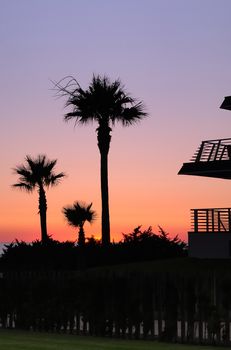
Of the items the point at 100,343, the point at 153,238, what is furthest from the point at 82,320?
the point at 153,238

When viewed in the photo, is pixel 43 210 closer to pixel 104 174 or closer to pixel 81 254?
pixel 104 174

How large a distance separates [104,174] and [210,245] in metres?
13.5

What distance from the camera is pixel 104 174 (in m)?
61.0

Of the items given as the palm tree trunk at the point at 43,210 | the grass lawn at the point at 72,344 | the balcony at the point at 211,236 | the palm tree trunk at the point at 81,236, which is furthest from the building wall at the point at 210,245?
the grass lawn at the point at 72,344

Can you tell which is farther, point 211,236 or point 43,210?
point 43,210

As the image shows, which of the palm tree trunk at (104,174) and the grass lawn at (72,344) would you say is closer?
the grass lawn at (72,344)

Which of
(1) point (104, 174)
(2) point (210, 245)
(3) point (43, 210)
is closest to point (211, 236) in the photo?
(2) point (210, 245)

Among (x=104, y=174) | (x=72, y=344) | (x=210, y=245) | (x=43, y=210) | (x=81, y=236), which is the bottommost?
(x=72, y=344)

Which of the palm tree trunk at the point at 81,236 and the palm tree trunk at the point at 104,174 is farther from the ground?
the palm tree trunk at the point at 104,174

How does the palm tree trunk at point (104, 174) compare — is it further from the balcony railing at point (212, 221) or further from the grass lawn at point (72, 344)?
the grass lawn at point (72, 344)

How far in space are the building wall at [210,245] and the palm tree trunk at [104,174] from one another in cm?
908

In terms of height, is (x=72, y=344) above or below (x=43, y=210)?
below

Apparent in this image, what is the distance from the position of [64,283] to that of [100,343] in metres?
3.61

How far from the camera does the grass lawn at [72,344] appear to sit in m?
20.1
